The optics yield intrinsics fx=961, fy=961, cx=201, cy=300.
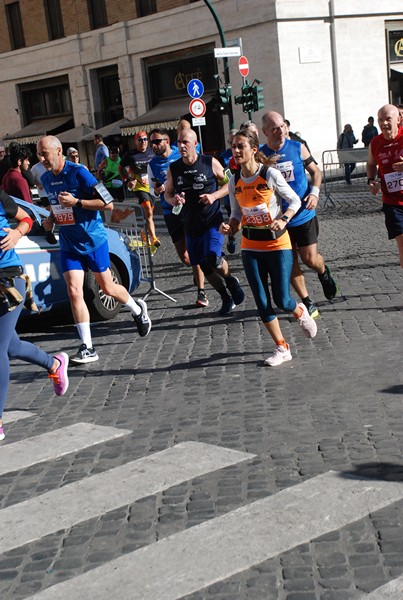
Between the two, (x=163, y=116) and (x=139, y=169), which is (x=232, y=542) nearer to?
(x=139, y=169)

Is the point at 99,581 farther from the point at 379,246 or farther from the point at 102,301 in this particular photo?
the point at 379,246

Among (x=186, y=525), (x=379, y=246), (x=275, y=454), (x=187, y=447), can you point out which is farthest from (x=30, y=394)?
(x=379, y=246)

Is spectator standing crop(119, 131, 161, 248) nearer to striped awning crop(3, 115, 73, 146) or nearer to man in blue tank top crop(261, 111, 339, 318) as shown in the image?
man in blue tank top crop(261, 111, 339, 318)

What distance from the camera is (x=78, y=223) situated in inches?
332

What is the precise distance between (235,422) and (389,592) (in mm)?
2638

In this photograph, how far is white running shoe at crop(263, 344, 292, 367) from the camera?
765cm

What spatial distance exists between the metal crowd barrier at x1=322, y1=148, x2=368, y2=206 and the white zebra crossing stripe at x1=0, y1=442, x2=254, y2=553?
51.3ft

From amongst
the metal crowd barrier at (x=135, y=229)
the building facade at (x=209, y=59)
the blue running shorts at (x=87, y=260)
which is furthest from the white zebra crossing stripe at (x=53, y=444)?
the building facade at (x=209, y=59)

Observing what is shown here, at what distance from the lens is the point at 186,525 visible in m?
4.56

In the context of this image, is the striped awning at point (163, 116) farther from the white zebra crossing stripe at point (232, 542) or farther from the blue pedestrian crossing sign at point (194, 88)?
the white zebra crossing stripe at point (232, 542)

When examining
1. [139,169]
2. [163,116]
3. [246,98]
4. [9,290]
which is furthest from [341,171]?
[9,290]

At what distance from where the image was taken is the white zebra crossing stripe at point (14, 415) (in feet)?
22.6

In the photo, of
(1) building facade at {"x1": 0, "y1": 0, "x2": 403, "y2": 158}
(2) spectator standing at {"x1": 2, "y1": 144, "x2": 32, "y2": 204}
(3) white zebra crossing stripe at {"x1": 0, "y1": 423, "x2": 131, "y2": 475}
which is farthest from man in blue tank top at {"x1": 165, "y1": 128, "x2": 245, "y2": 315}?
(1) building facade at {"x1": 0, "y1": 0, "x2": 403, "y2": 158}

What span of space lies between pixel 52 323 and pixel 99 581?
7.02 meters
